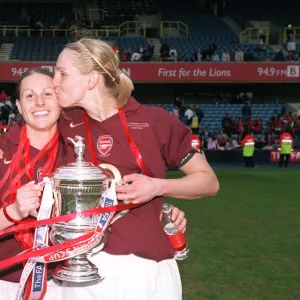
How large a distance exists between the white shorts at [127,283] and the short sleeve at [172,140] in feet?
1.38

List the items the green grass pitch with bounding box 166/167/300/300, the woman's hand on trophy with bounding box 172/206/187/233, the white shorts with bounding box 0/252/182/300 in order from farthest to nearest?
the green grass pitch with bounding box 166/167/300/300
the woman's hand on trophy with bounding box 172/206/187/233
the white shorts with bounding box 0/252/182/300

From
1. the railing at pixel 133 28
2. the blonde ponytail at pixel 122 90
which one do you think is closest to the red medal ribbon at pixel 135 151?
the blonde ponytail at pixel 122 90

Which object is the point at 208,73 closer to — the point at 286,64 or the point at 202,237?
the point at 286,64

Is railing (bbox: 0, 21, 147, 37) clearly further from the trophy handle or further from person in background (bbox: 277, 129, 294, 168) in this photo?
the trophy handle

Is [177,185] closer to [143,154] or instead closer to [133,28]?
[143,154]

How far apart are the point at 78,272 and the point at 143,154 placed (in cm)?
52

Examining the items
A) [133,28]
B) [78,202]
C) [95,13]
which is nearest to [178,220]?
[78,202]

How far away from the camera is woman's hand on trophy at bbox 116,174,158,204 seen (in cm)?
231

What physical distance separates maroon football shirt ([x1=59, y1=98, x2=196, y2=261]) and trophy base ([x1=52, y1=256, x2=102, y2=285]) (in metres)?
0.12

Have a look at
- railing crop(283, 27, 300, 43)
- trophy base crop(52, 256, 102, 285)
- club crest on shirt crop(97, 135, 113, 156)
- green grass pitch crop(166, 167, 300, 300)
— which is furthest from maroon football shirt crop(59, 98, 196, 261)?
railing crop(283, 27, 300, 43)

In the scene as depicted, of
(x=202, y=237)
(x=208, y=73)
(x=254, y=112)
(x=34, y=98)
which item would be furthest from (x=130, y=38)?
(x=34, y=98)

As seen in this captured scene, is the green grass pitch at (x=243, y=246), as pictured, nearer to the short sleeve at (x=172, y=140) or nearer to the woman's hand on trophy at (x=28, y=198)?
the short sleeve at (x=172, y=140)

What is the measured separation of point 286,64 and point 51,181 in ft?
83.0

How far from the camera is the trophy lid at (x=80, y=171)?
2266 millimetres
